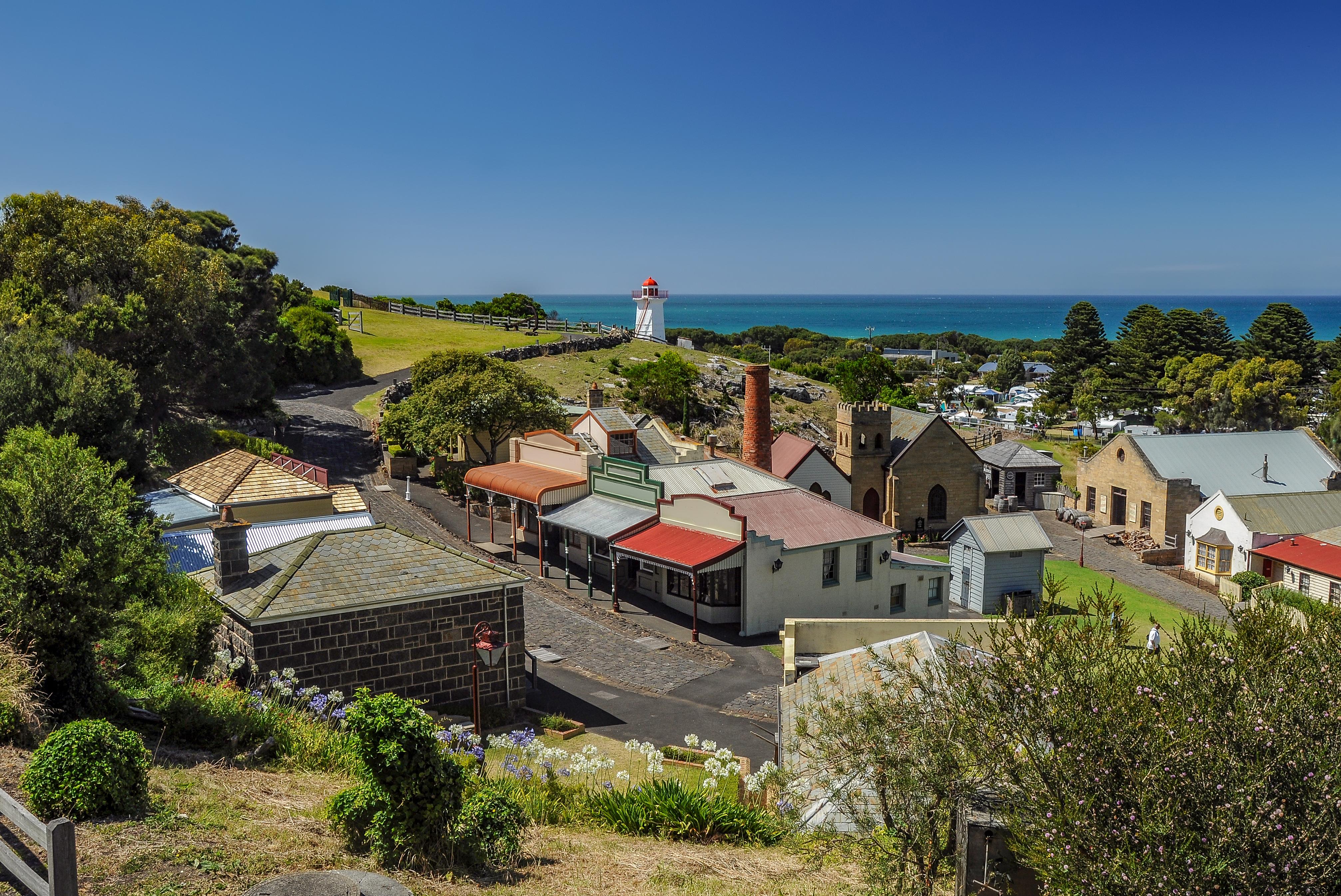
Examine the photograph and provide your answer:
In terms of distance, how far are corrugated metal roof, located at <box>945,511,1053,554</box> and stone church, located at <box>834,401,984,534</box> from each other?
34.4ft

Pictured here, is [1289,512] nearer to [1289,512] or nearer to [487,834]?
[1289,512]

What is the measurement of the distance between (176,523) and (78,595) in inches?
558

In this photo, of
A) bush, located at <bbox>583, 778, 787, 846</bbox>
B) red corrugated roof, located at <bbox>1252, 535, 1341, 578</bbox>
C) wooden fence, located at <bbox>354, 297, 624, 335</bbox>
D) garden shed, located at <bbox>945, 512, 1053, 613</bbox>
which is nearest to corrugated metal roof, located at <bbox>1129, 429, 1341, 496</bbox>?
red corrugated roof, located at <bbox>1252, 535, 1341, 578</bbox>

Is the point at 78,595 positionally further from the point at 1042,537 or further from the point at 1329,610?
the point at 1042,537

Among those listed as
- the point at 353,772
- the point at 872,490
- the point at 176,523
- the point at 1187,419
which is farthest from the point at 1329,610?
the point at 1187,419

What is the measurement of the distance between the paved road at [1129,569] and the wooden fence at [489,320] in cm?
4887

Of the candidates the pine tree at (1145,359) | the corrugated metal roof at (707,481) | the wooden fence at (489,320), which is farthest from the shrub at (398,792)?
the pine tree at (1145,359)

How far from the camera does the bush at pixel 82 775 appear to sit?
8453mm

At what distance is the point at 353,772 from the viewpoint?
11820mm

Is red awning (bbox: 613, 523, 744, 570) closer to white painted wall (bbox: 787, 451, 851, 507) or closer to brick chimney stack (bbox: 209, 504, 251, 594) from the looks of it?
white painted wall (bbox: 787, 451, 851, 507)

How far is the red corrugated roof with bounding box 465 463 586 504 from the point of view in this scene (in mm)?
33875

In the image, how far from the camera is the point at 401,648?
18234mm

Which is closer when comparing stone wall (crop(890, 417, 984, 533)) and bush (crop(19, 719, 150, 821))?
bush (crop(19, 719, 150, 821))

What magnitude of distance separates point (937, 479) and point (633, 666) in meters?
25.7
